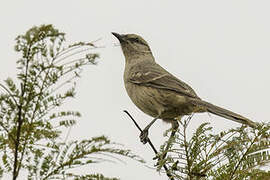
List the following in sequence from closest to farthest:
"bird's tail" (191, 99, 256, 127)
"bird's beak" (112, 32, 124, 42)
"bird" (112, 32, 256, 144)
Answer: "bird's tail" (191, 99, 256, 127) < "bird" (112, 32, 256, 144) < "bird's beak" (112, 32, 124, 42)

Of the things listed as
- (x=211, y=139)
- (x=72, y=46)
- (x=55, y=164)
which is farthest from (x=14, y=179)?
(x=211, y=139)

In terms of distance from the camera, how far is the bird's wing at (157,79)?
22.0 feet

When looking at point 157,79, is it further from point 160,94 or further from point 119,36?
point 119,36

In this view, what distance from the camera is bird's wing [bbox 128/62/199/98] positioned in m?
6.72

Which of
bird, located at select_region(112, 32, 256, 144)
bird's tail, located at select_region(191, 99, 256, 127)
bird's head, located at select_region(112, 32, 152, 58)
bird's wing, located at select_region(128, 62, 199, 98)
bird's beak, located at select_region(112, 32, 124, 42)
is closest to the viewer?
bird's tail, located at select_region(191, 99, 256, 127)

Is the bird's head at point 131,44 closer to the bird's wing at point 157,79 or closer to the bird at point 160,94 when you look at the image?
the bird at point 160,94

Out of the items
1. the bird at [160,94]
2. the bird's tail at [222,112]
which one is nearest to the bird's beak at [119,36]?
the bird at [160,94]

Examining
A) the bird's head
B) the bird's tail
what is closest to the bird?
the bird's tail

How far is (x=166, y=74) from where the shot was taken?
7.39 metres

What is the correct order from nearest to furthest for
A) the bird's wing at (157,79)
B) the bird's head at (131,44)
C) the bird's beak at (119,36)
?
1. the bird's wing at (157,79)
2. the bird's beak at (119,36)
3. the bird's head at (131,44)

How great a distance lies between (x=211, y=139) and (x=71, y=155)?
1.01 m

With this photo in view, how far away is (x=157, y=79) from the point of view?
7.03 metres

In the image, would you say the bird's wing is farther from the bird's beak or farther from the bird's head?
the bird's beak

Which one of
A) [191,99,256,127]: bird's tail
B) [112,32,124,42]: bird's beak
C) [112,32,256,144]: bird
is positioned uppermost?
[112,32,124,42]: bird's beak
